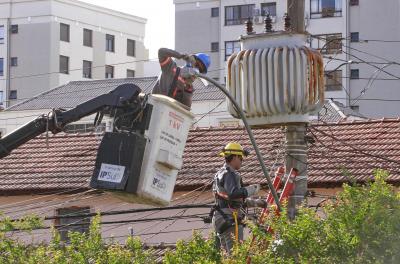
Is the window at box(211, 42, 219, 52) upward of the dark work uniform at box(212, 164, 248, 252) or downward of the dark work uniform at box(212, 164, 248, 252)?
upward

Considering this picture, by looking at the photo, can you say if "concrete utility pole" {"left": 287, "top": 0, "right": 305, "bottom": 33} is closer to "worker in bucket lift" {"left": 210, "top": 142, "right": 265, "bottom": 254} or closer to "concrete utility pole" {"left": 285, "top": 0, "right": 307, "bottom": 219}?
"concrete utility pole" {"left": 285, "top": 0, "right": 307, "bottom": 219}

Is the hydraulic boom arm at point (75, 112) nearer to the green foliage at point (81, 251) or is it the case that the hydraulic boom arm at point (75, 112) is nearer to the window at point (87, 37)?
the green foliage at point (81, 251)

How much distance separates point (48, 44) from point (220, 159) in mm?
54317

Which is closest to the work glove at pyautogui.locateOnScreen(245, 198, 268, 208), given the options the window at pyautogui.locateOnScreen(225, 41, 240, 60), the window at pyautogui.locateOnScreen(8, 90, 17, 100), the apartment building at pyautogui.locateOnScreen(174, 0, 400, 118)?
the apartment building at pyautogui.locateOnScreen(174, 0, 400, 118)

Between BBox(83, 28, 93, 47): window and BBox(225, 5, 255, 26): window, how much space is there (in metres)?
10.2

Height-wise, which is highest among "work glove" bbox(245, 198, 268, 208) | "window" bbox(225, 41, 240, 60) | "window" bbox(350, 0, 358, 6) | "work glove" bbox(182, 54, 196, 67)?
"window" bbox(350, 0, 358, 6)

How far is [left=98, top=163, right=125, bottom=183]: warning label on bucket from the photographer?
1106cm

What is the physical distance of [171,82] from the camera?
11.8 meters

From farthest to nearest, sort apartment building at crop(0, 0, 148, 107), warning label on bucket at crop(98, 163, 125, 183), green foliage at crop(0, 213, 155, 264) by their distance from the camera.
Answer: apartment building at crop(0, 0, 148, 107), warning label on bucket at crop(98, 163, 125, 183), green foliage at crop(0, 213, 155, 264)

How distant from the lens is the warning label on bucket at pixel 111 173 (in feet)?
36.3

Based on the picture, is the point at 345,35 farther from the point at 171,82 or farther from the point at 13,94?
the point at 171,82

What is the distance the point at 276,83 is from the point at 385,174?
18.4 feet

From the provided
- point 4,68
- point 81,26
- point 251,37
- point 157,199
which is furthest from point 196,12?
point 157,199

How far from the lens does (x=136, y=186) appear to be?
10977 millimetres
